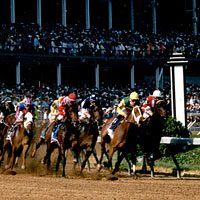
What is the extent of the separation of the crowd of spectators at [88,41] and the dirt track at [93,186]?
16650mm

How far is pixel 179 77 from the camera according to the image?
14773 millimetres

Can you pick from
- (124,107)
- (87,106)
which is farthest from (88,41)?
(124,107)

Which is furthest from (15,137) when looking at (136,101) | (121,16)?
(121,16)

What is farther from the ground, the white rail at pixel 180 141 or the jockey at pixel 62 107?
the jockey at pixel 62 107

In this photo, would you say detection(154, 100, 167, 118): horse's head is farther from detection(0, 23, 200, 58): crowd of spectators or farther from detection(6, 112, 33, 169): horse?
detection(0, 23, 200, 58): crowd of spectators

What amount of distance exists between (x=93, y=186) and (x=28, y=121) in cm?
360

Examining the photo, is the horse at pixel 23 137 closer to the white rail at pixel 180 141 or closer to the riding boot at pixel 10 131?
the riding boot at pixel 10 131

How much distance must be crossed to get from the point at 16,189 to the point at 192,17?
32.8 meters

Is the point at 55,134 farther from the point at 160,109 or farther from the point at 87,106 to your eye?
the point at 160,109

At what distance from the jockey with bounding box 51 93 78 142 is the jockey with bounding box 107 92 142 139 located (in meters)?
1.12

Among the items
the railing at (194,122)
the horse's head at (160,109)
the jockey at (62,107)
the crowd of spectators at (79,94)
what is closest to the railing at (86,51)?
the crowd of spectators at (79,94)

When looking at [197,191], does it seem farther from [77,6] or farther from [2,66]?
[77,6]

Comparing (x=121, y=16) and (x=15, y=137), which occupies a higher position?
(x=121, y=16)

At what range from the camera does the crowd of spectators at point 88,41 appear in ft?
92.9
